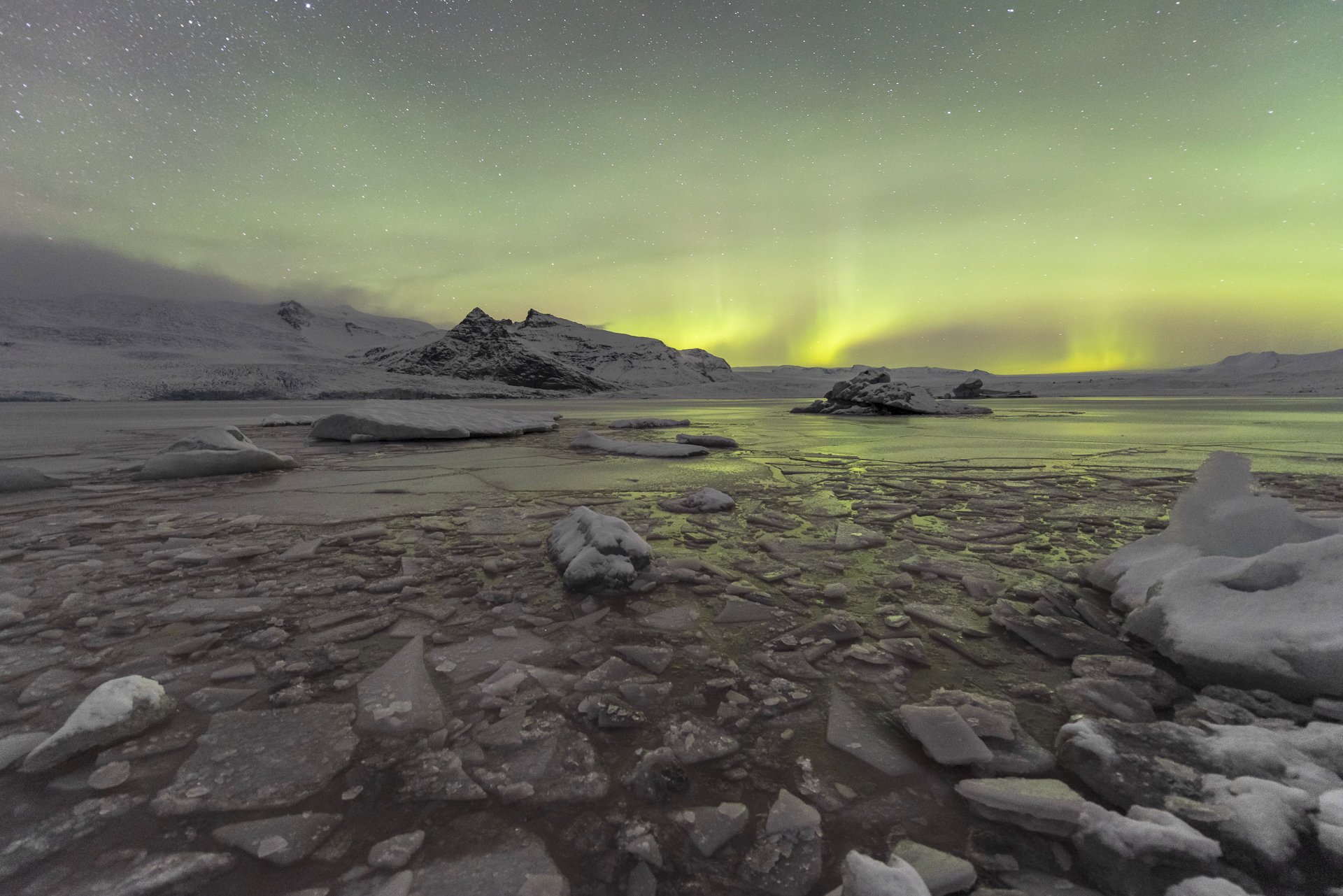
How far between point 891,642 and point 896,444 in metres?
5.74

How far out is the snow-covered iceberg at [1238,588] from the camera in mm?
1183

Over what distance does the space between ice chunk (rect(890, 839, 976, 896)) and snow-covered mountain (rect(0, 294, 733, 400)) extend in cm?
4501

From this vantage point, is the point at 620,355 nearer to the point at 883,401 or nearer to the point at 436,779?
the point at 883,401

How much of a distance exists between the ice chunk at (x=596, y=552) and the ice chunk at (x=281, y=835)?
3.30 feet

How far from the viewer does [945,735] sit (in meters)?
1.05

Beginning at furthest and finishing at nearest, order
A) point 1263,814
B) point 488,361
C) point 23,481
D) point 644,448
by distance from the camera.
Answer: point 488,361, point 644,448, point 23,481, point 1263,814

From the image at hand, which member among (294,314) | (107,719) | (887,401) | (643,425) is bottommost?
(107,719)

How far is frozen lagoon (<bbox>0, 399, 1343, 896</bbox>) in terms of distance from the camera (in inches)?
33.6

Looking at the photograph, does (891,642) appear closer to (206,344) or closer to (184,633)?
(184,633)

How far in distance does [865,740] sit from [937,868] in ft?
1.05

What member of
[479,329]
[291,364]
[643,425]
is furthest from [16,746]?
[479,329]

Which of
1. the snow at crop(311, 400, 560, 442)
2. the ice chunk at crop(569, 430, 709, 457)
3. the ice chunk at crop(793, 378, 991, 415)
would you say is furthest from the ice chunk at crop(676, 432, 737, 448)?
the ice chunk at crop(793, 378, 991, 415)

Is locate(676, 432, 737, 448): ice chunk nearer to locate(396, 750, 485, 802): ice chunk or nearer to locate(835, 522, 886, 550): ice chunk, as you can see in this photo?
locate(835, 522, 886, 550): ice chunk

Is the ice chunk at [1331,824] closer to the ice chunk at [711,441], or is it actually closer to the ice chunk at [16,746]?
the ice chunk at [16,746]
